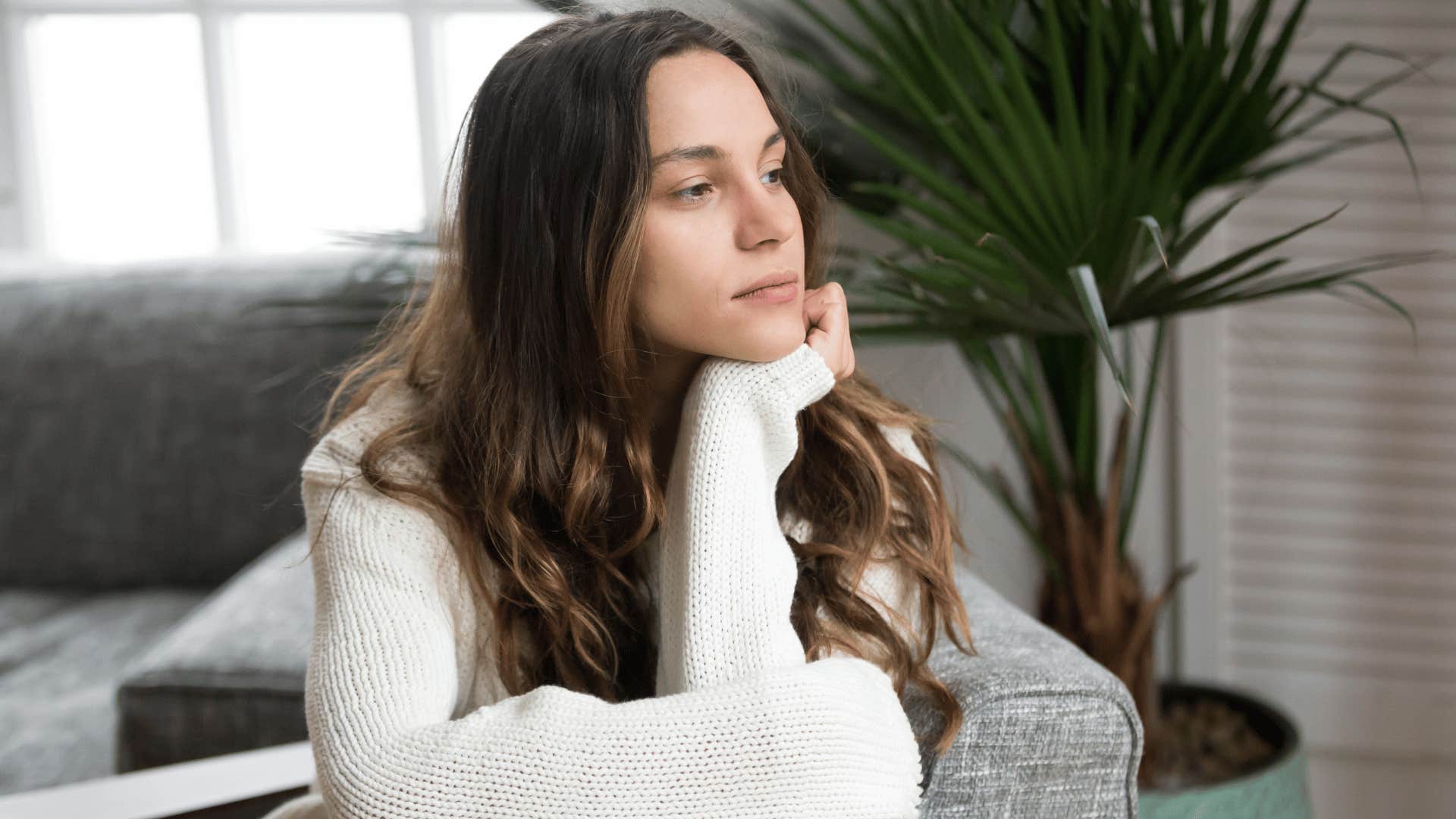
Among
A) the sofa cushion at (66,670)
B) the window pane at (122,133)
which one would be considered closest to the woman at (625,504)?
the sofa cushion at (66,670)

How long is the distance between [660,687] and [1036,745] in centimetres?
29

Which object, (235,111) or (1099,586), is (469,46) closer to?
(235,111)

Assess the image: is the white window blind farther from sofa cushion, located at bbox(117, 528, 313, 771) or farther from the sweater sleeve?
sofa cushion, located at bbox(117, 528, 313, 771)

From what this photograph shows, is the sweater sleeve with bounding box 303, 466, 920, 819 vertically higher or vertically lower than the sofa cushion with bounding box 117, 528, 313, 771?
higher

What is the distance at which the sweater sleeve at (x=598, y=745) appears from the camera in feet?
2.59

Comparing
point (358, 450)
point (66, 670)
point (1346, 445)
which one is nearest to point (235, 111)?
point (66, 670)

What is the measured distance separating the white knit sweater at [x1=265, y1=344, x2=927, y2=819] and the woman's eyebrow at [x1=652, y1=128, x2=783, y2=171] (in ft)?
0.54

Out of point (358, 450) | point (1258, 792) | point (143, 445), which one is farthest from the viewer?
point (143, 445)

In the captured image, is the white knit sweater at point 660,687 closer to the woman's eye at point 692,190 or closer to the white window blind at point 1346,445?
the woman's eye at point 692,190

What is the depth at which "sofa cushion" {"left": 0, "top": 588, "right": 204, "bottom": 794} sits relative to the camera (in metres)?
1.48

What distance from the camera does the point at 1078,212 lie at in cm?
110

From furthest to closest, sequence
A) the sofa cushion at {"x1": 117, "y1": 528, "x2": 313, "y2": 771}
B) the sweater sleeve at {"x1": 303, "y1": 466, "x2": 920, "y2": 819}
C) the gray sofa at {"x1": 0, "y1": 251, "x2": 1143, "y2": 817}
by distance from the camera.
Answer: the gray sofa at {"x1": 0, "y1": 251, "x2": 1143, "y2": 817}, the sofa cushion at {"x1": 117, "y1": 528, "x2": 313, "y2": 771}, the sweater sleeve at {"x1": 303, "y1": 466, "x2": 920, "y2": 819}

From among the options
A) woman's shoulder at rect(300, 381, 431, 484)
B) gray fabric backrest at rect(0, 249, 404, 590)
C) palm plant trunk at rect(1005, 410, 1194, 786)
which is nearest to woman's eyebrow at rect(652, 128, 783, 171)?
woman's shoulder at rect(300, 381, 431, 484)

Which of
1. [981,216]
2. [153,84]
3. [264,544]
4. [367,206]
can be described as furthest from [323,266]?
[981,216]
